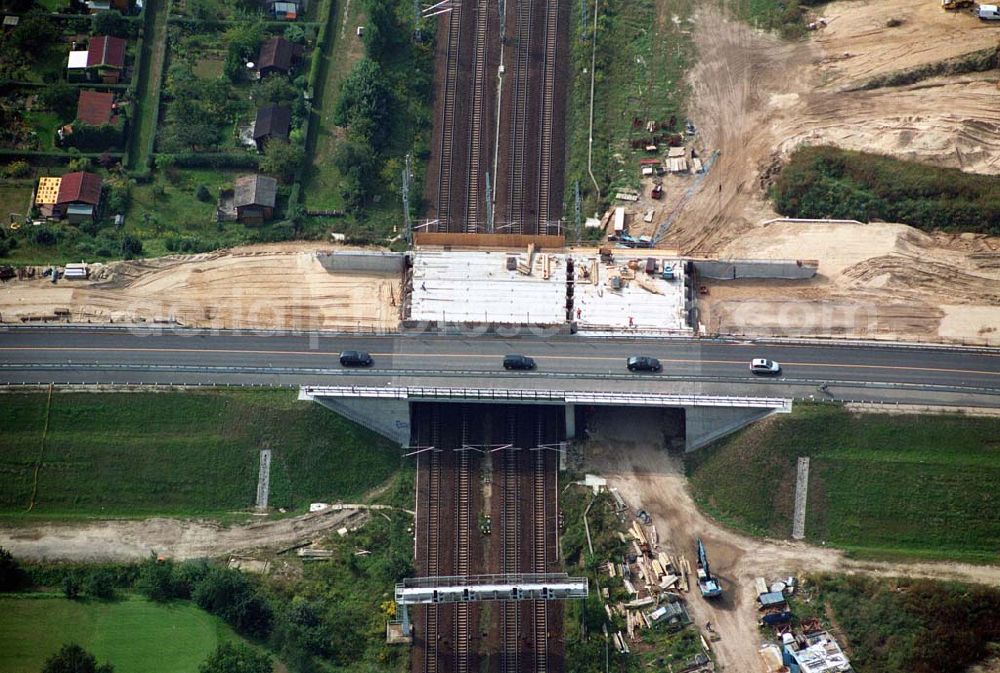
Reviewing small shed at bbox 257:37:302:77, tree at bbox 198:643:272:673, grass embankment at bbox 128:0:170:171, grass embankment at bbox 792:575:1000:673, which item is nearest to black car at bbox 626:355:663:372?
grass embankment at bbox 792:575:1000:673

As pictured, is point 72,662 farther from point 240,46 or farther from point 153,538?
point 240,46

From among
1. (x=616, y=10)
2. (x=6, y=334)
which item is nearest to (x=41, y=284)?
(x=6, y=334)

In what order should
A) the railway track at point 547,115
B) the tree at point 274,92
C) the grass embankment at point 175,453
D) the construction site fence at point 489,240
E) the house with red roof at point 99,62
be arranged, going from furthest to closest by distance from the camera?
the house with red roof at point 99,62
the tree at point 274,92
the railway track at point 547,115
the construction site fence at point 489,240
the grass embankment at point 175,453

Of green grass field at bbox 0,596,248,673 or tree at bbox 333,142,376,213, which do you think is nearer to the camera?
green grass field at bbox 0,596,248,673

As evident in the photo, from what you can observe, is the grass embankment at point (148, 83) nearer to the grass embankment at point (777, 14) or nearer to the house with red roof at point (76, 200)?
the house with red roof at point (76, 200)

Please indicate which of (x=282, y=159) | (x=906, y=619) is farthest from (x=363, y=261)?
(x=906, y=619)

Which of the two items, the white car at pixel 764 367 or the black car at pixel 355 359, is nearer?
the white car at pixel 764 367

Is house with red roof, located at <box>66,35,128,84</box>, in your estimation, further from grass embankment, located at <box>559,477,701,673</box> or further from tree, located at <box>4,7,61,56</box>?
grass embankment, located at <box>559,477,701,673</box>

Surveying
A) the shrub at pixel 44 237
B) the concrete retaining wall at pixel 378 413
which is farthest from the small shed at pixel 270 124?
the concrete retaining wall at pixel 378 413
